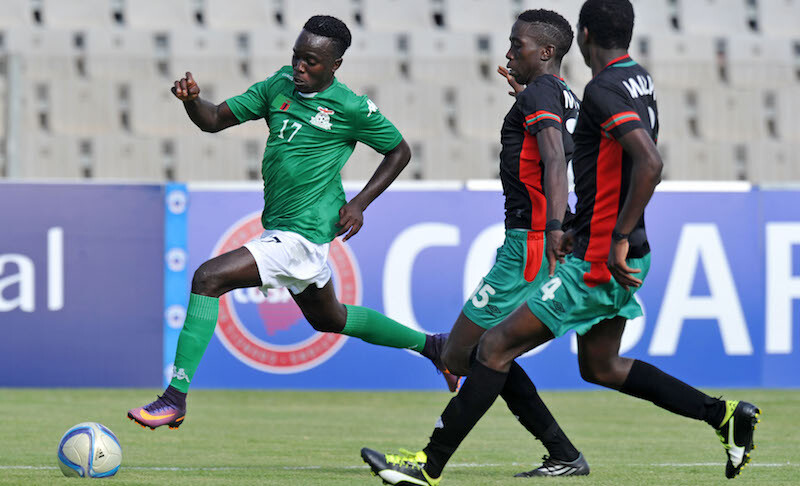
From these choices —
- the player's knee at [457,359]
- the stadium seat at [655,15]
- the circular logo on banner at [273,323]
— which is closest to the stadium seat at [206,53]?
the stadium seat at [655,15]

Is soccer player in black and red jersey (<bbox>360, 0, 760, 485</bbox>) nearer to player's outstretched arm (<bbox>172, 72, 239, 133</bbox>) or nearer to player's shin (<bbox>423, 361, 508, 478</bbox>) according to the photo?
player's shin (<bbox>423, 361, 508, 478</bbox>)

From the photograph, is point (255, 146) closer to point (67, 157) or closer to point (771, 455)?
point (67, 157)

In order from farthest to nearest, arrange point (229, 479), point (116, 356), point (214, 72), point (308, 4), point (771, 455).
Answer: point (308, 4) < point (214, 72) < point (116, 356) < point (771, 455) < point (229, 479)

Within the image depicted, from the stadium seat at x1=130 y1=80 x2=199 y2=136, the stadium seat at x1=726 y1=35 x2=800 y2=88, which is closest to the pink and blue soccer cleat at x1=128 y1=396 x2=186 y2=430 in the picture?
the stadium seat at x1=130 y1=80 x2=199 y2=136

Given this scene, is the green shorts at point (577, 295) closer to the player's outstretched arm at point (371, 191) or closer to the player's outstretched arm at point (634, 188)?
the player's outstretched arm at point (634, 188)

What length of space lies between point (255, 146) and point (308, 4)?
3.73 metres

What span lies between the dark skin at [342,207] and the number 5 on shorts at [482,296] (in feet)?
2.23

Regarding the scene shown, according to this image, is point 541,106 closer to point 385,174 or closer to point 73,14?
point 385,174

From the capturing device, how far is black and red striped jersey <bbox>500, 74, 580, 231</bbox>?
195 inches

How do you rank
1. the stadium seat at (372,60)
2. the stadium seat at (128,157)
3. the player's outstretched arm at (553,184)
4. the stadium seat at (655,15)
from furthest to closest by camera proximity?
the stadium seat at (655,15) < the stadium seat at (372,60) < the stadium seat at (128,157) < the player's outstretched arm at (553,184)

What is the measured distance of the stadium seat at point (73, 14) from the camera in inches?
782

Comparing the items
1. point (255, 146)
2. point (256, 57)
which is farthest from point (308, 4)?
point (255, 146)

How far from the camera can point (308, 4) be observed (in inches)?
799

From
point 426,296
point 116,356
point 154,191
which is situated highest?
point 154,191
